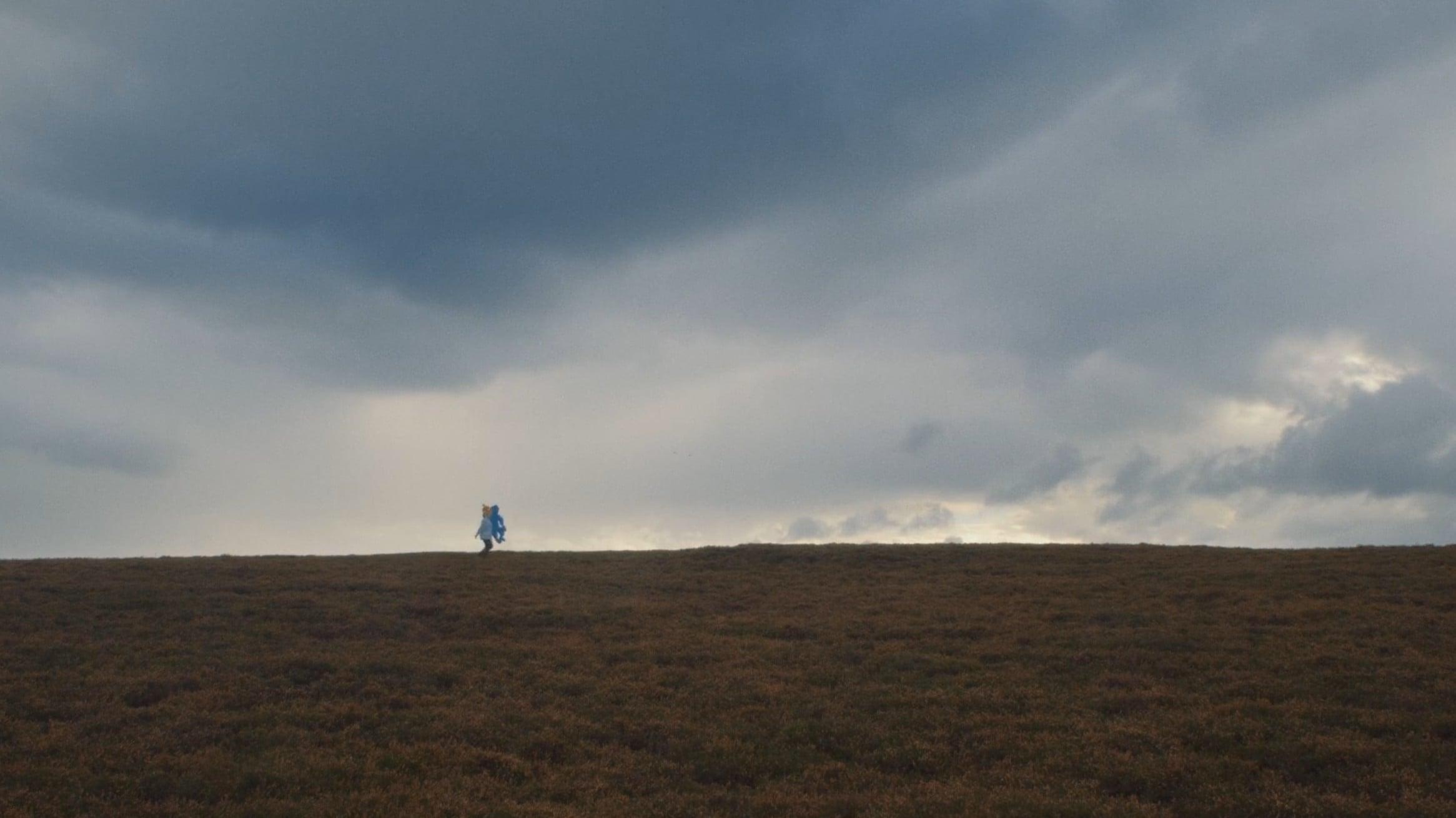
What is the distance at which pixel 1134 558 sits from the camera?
40438mm

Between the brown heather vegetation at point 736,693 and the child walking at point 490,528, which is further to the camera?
the child walking at point 490,528

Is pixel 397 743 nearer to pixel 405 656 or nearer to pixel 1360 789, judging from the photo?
pixel 405 656

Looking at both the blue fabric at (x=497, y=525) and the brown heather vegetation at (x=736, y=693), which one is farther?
the blue fabric at (x=497, y=525)

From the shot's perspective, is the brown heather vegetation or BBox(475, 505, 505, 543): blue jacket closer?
the brown heather vegetation

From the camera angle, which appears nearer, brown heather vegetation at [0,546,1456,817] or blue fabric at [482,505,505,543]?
brown heather vegetation at [0,546,1456,817]

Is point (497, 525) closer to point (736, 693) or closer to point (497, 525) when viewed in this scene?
point (497, 525)

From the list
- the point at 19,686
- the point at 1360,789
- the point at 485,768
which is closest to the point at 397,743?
the point at 485,768

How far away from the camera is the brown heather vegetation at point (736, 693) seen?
16.0 m

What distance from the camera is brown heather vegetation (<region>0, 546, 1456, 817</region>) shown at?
16031 mm

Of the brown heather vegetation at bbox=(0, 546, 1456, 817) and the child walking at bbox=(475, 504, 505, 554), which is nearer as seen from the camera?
the brown heather vegetation at bbox=(0, 546, 1456, 817)

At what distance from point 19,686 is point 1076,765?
22.1 meters

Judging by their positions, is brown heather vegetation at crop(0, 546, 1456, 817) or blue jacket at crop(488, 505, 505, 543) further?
blue jacket at crop(488, 505, 505, 543)

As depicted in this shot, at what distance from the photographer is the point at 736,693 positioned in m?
22.4

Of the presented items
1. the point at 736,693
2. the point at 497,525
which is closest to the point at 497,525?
the point at 497,525
